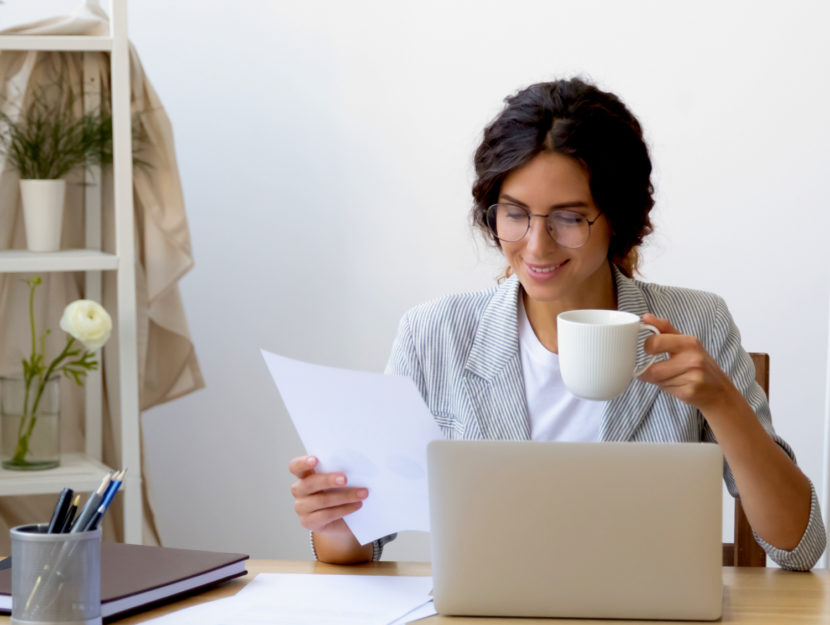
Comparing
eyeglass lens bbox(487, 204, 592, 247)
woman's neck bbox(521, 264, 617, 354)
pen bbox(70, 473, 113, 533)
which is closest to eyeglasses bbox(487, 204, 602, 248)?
eyeglass lens bbox(487, 204, 592, 247)

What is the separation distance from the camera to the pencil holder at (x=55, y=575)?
1.04 metres

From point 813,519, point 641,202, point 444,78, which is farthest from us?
point 444,78

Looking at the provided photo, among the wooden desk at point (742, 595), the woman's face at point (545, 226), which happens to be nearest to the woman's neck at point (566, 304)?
the woman's face at point (545, 226)

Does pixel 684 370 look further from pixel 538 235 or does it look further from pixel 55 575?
pixel 55 575

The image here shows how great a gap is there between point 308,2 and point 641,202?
5.07 ft

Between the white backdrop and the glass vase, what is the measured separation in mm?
584

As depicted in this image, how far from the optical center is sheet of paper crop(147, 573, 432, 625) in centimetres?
114

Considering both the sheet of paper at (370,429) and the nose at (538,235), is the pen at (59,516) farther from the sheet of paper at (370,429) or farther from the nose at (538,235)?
the nose at (538,235)

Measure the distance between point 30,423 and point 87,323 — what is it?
294 millimetres

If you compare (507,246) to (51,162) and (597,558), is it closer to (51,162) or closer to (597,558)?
(597,558)

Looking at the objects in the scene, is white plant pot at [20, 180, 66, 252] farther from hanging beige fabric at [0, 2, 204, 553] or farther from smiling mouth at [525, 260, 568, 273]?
smiling mouth at [525, 260, 568, 273]

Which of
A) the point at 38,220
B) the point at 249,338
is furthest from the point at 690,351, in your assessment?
the point at 249,338

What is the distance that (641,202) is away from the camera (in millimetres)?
1631

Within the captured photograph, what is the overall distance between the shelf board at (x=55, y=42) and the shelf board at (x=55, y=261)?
0.43 m
